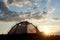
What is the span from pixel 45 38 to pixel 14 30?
29.4ft

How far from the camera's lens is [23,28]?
19672 millimetres

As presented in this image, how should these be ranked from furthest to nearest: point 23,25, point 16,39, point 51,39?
point 23,25
point 51,39
point 16,39

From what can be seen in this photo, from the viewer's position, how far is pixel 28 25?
20.2 m

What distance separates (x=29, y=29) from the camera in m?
20.1

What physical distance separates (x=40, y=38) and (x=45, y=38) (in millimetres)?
428

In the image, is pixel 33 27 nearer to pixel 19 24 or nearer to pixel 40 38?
pixel 19 24

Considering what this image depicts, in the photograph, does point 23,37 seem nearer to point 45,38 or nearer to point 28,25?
point 45,38

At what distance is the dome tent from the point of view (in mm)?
19500

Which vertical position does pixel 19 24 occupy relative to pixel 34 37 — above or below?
above

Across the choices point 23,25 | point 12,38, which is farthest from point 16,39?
point 23,25

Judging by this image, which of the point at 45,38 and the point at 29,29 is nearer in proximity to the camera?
the point at 45,38

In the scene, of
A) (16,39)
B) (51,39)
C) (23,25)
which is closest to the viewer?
(16,39)

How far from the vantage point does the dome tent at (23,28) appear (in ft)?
64.0

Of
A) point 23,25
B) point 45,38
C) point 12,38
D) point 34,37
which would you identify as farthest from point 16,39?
point 23,25
